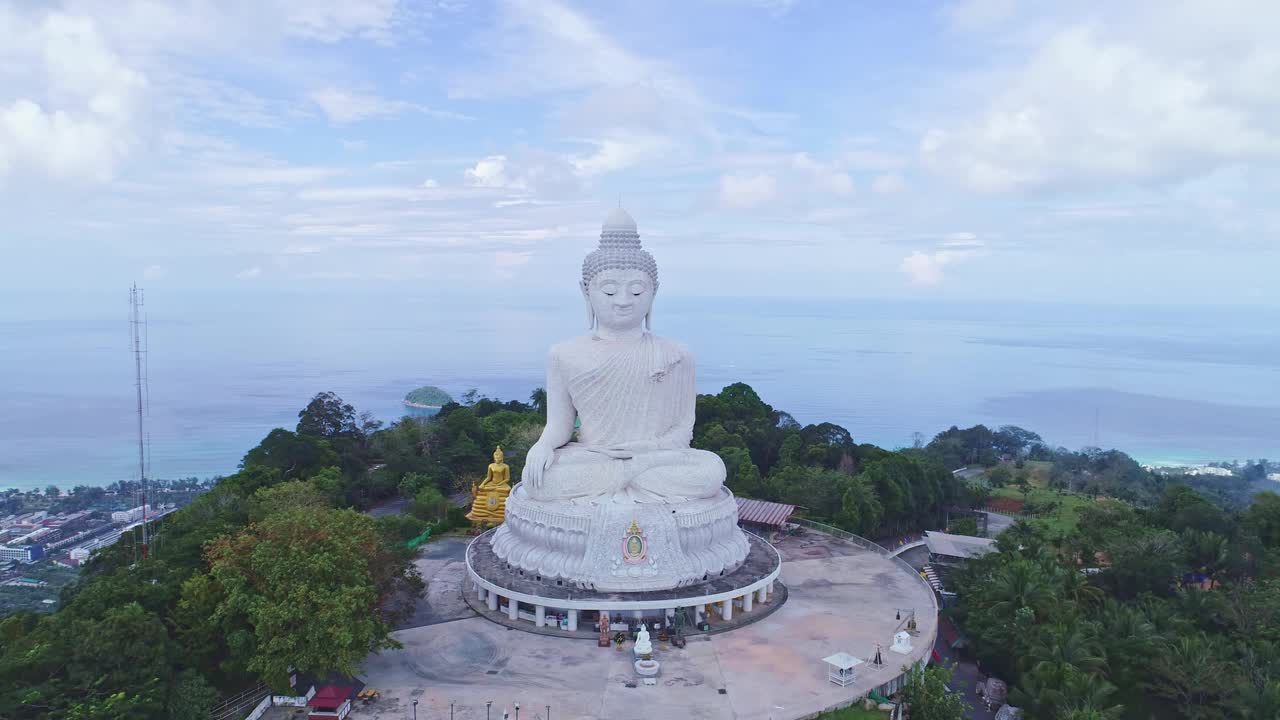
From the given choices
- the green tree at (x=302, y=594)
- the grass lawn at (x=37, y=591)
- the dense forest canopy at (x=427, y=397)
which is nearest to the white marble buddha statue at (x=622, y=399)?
the green tree at (x=302, y=594)

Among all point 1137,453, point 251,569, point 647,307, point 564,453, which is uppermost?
point 647,307

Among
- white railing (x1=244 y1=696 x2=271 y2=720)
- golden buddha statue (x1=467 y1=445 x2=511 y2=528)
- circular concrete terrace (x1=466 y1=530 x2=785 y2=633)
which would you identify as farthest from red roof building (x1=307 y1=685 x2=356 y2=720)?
golden buddha statue (x1=467 y1=445 x2=511 y2=528)

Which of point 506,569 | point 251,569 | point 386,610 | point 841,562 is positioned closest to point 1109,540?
point 841,562

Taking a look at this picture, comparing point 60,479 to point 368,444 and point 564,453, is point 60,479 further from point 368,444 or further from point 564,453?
point 564,453

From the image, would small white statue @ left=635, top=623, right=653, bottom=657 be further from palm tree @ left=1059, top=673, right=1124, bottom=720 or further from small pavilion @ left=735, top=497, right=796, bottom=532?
small pavilion @ left=735, top=497, right=796, bottom=532

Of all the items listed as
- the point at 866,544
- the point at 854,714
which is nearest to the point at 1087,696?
the point at 854,714

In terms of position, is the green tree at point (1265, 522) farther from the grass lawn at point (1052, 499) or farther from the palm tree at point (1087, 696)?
the palm tree at point (1087, 696)
